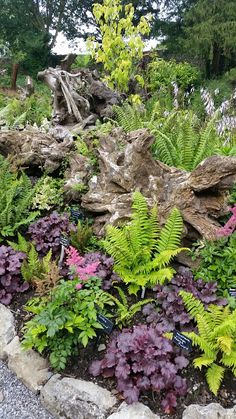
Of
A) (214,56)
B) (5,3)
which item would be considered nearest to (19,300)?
(214,56)

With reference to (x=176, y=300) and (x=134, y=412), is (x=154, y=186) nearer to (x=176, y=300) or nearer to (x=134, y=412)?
(x=176, y=300)

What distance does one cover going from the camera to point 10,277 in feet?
10.7

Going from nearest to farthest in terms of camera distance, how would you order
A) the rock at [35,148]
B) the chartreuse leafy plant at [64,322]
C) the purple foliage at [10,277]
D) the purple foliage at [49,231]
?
the chartreuse leafy plant at [64,322] < the purple foliage at [10,277] < the purple foliage at [49,231] < the rock at [35,148]

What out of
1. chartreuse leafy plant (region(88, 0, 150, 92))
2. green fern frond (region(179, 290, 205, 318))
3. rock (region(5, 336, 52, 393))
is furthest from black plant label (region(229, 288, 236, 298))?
chartreuse leafy plant (region(88, 0, 150, 92))

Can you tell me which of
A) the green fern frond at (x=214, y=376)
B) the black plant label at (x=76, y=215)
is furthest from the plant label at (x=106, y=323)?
the black plant label at (x=76, y=215)

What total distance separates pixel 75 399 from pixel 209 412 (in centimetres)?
85

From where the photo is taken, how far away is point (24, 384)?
2.73m

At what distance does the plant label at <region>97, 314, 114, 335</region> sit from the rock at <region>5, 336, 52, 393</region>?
503mm

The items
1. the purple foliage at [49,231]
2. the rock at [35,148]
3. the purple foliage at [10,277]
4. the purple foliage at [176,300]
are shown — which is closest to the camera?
the purple foliage at [176,300]

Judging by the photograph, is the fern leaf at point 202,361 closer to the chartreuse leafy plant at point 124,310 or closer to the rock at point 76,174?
the chartreuse leafy plant at point 124,310

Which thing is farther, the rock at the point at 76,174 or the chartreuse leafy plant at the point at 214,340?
the rock at the point at 76,174

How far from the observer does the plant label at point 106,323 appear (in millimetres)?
2668

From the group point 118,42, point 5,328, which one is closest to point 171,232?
point 5,328

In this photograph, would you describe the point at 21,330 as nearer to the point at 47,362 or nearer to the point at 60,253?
the point at 47,362
